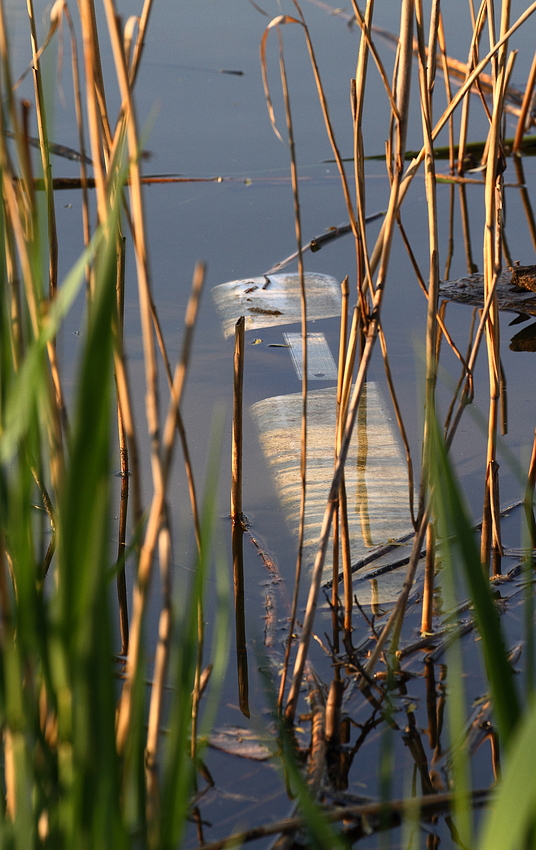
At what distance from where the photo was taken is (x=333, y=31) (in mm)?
2631

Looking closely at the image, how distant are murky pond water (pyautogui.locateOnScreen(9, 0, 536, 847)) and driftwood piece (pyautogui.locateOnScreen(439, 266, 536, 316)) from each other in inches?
1.2

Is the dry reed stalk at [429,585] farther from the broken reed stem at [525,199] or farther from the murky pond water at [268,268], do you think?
the broken reed stem at [525,199]

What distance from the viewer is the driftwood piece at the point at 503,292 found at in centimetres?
150

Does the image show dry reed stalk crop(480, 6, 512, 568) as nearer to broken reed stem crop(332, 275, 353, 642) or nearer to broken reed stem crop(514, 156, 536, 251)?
broken reed stem crop(332, 275, 353, 642)

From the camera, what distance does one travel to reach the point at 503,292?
154cm

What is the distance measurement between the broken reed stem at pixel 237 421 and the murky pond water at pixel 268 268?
43 millimetres

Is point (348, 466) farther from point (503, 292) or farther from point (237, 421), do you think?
point (503, 292)

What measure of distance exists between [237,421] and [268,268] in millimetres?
796

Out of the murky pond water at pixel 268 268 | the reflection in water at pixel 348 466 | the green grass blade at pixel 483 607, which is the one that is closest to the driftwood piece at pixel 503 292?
the murky pond water at pixel 268 268

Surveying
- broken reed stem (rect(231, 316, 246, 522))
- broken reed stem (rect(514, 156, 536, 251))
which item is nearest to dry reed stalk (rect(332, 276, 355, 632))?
broken reed stem (rect(231, 316, 246, 522))

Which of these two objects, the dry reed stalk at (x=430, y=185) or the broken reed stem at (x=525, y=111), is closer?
the dry reed stalk at (x=430, y=185)

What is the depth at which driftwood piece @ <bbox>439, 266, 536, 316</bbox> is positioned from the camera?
1499 mm

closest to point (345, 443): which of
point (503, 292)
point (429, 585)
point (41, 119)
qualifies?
point (429, 585)

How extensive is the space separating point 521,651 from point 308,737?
0.70 feet
